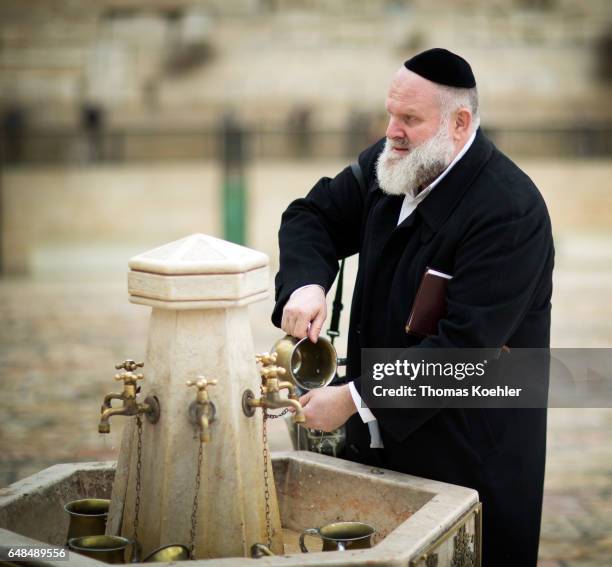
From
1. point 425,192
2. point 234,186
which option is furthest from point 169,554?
point 234,186

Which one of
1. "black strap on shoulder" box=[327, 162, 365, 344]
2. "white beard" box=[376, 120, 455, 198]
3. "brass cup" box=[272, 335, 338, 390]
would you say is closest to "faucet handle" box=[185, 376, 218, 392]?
"brass cup" box=[272, 335, 338, 390]

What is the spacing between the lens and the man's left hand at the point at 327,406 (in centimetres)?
320

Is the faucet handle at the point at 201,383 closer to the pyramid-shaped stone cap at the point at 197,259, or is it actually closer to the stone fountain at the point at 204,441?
the stone fountain at the point at 204,441

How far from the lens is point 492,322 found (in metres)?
3.07

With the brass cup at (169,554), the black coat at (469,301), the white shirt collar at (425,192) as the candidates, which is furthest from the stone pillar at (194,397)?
the white shirt collar at (425,192)

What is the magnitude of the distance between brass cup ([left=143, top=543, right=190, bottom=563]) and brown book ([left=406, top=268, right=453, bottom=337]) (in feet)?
3.08

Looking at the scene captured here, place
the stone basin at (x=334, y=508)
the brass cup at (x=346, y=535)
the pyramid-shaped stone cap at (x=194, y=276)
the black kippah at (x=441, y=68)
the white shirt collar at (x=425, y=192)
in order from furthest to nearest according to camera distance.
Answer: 1. the white shirt collar at (x=425, y=192)
2. the black kippah at (x=441, y=68)
3. the brass cup at (x=346, y=535)
4. the pyramid-shaped stone cap at (x=194, y=276)
5. the stone basin at (x=334, y=508)

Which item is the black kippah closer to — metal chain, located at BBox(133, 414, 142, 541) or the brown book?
the brown book

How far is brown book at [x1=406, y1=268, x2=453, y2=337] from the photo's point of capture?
3.16 metres

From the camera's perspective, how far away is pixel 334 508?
345 centimetres

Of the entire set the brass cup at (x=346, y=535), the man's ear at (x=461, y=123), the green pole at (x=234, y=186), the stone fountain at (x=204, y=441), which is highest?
the man's ear at (x=461, y=123)

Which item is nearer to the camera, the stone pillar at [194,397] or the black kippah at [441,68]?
the stone pillar at [194,397]

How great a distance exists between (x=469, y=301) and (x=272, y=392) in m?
0.62

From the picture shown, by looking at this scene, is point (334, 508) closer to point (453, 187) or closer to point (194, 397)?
point (194, 397)
